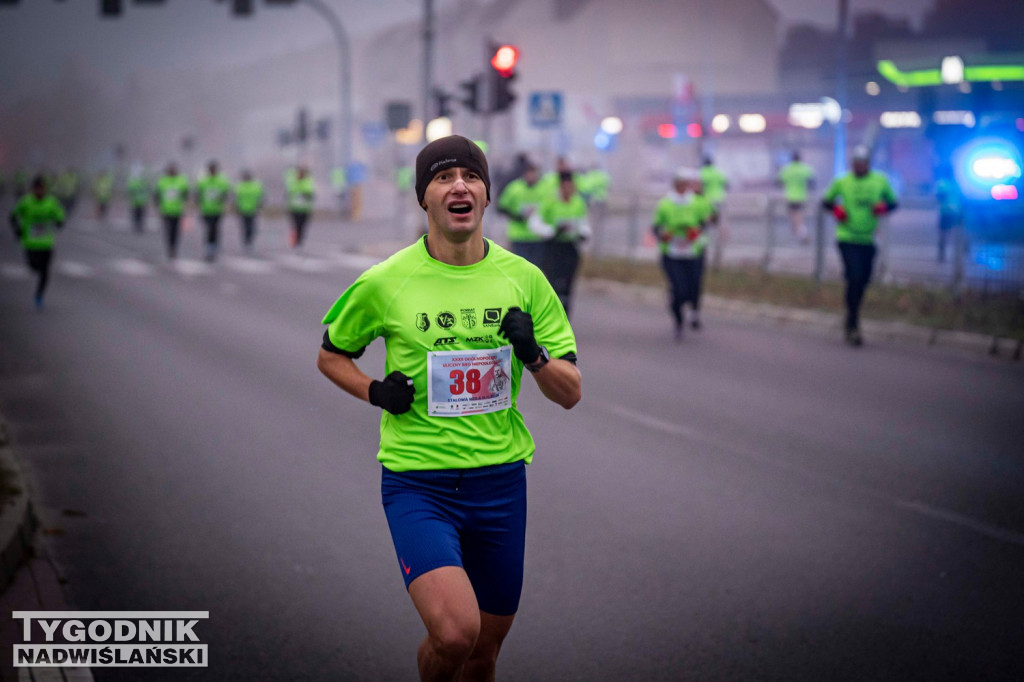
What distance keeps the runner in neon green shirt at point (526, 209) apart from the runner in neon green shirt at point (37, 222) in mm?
6657

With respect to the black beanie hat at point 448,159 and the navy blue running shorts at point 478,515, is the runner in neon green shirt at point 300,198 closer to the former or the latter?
the black beanie hat at point 448,159

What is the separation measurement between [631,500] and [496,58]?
14.1 m

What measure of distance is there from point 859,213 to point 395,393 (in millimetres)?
10566

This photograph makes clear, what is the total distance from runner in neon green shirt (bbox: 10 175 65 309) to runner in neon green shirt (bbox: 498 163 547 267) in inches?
262

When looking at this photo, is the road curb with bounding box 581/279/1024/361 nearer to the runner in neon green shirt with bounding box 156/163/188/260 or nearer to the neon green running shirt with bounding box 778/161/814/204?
the neon green running shirt with bounding box 778/161/814/204

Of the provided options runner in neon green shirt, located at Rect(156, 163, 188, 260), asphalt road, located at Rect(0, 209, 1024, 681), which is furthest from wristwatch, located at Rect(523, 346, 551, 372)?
runner in neon green shirt, located at Rect(156, 163, 188, 260)

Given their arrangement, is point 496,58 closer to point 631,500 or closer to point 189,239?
point 631,500

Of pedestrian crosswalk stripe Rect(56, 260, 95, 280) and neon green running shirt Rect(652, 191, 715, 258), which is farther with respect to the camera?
pedestrian crosswalk stripe Rect(56, 260, 95, 280)

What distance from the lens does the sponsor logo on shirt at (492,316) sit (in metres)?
3.71

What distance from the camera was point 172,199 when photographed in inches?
1072

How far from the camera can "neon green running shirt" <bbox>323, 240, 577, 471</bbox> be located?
12.1ft

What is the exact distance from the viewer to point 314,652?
481 cm

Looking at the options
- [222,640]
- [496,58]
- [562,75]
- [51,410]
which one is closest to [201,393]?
[51,410]

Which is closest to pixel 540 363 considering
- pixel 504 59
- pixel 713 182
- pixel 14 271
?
pixel 504 59
